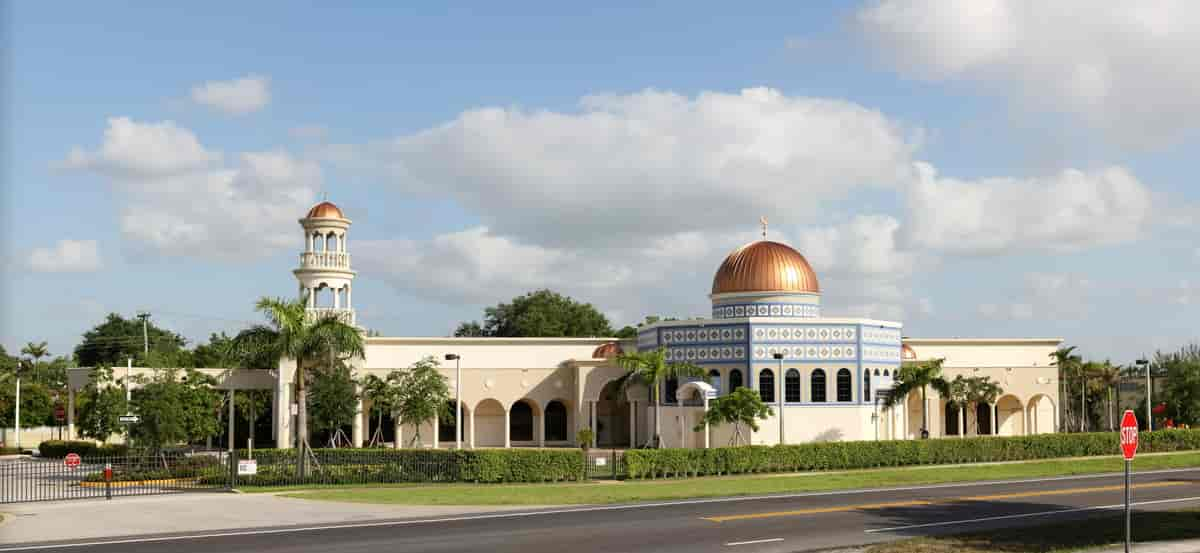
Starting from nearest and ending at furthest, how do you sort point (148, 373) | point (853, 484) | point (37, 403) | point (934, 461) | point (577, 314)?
point (853, 484) → point (934, 461) → point (148, 373) → point (37, 403) → point (577, 314)

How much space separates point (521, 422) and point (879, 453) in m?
26.7

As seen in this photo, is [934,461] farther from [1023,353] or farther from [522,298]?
[522,298]

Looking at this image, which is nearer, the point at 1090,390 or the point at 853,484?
the point at 853,484

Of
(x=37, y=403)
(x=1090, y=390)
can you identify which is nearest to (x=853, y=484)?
(x=1090, y=390)

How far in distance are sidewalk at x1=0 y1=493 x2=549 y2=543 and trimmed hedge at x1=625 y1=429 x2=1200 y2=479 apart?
39.7 ft

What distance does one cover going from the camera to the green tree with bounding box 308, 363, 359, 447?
182 ft

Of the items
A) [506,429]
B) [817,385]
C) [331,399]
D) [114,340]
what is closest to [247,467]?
[331,399]

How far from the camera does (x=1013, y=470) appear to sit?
146 feet

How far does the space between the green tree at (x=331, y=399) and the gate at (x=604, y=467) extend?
18.6m

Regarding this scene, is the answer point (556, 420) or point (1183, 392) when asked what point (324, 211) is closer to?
point (556, 420)

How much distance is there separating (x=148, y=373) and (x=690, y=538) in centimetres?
4221

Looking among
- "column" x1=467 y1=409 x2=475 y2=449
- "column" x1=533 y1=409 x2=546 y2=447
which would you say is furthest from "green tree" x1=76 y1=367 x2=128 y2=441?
"column" x1=533 y1=409 x2=546 y2=447

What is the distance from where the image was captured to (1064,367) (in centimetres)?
7331

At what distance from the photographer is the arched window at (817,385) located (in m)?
56.4
